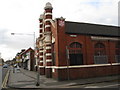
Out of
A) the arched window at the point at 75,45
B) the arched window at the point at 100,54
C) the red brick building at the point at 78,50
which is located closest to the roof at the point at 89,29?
the red brick building at the point at 78,50

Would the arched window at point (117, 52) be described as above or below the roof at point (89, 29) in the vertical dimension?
below

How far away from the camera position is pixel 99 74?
74.7ft

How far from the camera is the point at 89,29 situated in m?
24.9

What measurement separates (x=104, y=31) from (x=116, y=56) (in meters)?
4.28

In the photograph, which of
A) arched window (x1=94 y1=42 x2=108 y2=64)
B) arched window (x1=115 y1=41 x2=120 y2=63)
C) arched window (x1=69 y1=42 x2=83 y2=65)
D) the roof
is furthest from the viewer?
arched window (x1=115 y1=41 x2=120 y2=63)

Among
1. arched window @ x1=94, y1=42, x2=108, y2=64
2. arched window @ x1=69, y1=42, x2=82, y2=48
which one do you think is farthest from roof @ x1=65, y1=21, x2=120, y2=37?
arched window @ x1=94, y1=42, x2=108, y2=64

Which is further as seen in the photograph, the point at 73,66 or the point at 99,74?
the point at 99,74

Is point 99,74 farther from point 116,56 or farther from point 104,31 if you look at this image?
point 104,31

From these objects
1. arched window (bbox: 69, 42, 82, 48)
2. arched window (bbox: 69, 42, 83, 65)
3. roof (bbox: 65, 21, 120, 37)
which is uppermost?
roof (bbox: 65, 21, 120, 37)

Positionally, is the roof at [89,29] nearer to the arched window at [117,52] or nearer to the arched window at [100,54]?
the arched window at [117,52]

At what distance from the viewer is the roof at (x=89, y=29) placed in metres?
23.0

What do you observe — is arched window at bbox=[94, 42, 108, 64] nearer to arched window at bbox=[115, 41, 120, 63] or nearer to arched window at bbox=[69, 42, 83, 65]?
arched window at bbox=[115, 41, 120, 63]

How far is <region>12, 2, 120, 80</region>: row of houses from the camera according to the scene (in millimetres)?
21062

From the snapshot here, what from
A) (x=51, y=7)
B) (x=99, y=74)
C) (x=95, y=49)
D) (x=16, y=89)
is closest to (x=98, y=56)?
(x=95, y=49)
